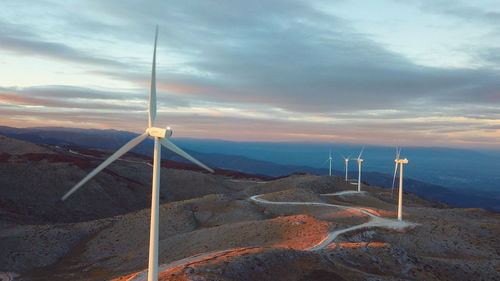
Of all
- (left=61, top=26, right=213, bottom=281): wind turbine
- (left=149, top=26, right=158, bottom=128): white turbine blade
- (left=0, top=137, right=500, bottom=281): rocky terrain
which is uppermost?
(left=149, top=26, right=158, bottom=128): white turbine blade

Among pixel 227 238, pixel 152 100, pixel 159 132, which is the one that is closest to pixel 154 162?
pixel 159 132

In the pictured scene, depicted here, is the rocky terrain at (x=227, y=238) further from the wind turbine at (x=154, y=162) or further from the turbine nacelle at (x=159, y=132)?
the turbine nacelle at (x=159, y=132)

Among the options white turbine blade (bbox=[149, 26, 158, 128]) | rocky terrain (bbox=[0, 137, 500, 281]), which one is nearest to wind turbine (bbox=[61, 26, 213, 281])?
white turbine blade (bbox=[149, 26, 158, 128])

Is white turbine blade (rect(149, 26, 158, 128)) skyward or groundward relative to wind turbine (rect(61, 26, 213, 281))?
skyward

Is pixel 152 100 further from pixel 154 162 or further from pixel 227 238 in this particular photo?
pixel 227 238

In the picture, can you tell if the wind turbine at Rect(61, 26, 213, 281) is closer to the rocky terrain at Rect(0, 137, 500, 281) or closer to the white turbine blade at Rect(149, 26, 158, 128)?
the white turbine blade at Rect(149, 26, 158, 128)

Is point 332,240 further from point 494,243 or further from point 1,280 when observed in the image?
point 1,280
